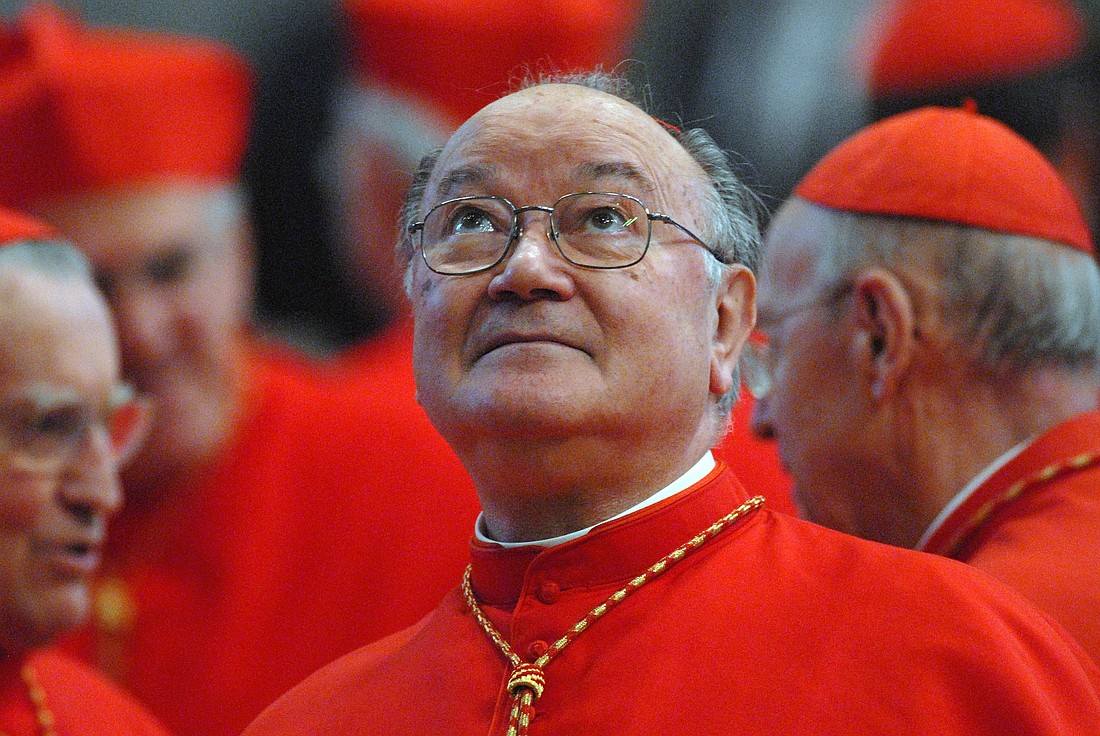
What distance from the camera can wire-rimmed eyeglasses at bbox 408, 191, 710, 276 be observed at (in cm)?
263

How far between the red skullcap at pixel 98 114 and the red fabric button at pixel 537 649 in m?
3.56

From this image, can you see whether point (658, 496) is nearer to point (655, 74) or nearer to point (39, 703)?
point (39, 703)

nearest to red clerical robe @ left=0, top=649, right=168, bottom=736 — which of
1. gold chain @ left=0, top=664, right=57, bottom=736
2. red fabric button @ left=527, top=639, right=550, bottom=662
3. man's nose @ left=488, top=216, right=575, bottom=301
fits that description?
gold chain @ left=0, top=664, right=57, bottom=736

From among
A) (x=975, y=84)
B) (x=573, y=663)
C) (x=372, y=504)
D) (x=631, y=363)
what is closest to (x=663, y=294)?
(x=631, y=363)

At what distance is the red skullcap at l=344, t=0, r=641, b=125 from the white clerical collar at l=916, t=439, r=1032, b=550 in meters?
3.76

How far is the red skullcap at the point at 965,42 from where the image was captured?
7320mm

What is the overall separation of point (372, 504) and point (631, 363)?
2.84 m

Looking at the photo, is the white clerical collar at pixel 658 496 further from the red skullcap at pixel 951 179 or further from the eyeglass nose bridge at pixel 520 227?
the red skullcap at pixel 951 179

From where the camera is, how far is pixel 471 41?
709 cm

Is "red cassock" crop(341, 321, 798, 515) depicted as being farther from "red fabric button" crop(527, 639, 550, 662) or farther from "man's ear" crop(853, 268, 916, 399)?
"red fabric button" crop(527, 639, 550, 662)

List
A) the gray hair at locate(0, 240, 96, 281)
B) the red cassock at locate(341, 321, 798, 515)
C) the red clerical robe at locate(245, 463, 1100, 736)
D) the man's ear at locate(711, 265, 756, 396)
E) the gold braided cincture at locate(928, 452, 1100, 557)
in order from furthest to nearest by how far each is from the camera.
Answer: the red cassock at locate(341, 321, 798, 515) < the gray hair at locate(0, 240, 96, 281) < the gold braided cincture at locate(928, 452, 1100, 557) < the man's ear at locate(711, 265, 756, 396) < the red clerical robe at locate(245, 463, 1100, 736)

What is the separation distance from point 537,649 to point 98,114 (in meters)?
3.65

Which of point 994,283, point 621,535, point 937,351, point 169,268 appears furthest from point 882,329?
point 169,268

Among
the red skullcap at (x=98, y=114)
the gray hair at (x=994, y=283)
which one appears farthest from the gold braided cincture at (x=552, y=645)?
the red skullcap at (x=98, y=114)
